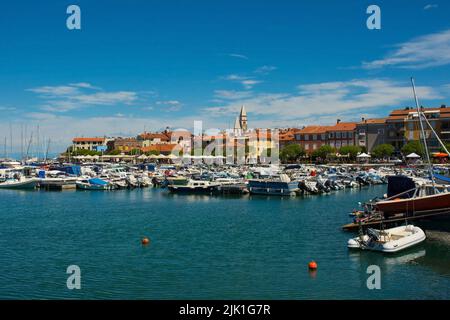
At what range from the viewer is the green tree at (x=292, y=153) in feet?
293

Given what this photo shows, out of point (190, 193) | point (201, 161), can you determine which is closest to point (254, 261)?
point (190, 193)

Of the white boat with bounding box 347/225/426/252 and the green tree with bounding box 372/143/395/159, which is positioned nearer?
the white boat with bounding box 347/225/426/252

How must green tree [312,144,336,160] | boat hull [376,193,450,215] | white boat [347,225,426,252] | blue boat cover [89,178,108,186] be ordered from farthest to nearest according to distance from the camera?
green tree [312,144,336,160] < blue boat cover [89,178,108,186] < boat hull [376,193,450,215] < white boat [347,225,426,252]

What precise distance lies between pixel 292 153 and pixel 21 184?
162 feet

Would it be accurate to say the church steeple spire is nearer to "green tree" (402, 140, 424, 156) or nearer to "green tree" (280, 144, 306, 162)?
"green tree" (280, 144, 306, 162)

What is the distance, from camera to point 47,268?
17.9 m

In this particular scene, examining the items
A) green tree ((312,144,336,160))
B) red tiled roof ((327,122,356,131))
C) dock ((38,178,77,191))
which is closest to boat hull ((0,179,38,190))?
dock ((38,178,77,191))

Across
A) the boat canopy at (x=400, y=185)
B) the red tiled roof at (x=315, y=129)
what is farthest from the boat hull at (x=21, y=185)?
the red tiled roof at (x=315, y=129)

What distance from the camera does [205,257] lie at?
19.3m

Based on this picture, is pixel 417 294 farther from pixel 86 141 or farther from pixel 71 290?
pixel 86 141

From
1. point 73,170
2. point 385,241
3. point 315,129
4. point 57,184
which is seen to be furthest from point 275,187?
point 315,129

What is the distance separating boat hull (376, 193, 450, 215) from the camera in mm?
23078

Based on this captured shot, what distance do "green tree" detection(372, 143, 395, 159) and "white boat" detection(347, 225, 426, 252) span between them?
6009 centimetres

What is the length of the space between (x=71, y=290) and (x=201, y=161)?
254 feet
